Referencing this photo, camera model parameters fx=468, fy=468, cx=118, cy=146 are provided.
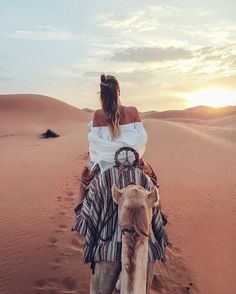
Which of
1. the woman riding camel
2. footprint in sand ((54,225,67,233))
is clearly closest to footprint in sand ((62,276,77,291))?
footprint in sand ((54,225,67,233))

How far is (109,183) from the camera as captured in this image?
392 centimetres

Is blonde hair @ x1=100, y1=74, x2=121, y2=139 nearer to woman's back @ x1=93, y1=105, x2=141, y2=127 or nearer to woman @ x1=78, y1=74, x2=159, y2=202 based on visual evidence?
woman @ x1=78, y1=74, x2=159, y2=202

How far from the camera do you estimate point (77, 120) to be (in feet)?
140

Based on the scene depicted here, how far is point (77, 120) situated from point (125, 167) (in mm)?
38843

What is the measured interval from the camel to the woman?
92 cm

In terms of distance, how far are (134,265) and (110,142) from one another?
4.77ft

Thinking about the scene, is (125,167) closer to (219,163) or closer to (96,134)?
(96,134)

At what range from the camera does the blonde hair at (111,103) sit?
4.19 metres

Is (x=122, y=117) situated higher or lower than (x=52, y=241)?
higher

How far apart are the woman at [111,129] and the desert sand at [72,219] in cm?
233

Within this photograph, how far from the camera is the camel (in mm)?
2938

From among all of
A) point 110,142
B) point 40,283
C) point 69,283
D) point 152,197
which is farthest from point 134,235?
point 40,283

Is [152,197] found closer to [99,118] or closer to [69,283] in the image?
[99,118]

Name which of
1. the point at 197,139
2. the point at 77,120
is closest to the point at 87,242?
the point at 197,139
